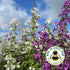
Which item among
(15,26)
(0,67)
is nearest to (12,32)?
(15,26)

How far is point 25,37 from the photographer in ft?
10.4

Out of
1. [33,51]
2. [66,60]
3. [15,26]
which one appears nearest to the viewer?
[66,60]

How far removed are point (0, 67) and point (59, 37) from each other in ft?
4.57

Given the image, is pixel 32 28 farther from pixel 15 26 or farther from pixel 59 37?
pixel 59 37

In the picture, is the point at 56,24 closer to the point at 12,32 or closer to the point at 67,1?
the point at 67,1

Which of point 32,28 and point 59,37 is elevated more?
point 32,28

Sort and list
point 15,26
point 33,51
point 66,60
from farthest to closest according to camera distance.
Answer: point 15,26 → point 33,51 → point 66,60

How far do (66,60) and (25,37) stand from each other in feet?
4.09

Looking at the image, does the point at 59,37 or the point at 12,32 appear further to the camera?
the point at 12,32

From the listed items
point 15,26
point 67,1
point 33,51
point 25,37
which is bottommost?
point 33,51

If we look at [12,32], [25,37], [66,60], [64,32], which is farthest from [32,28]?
[66,60]

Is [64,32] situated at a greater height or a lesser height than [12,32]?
lesser

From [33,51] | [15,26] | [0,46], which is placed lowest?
[33,51]

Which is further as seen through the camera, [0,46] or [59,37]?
[0,46]
